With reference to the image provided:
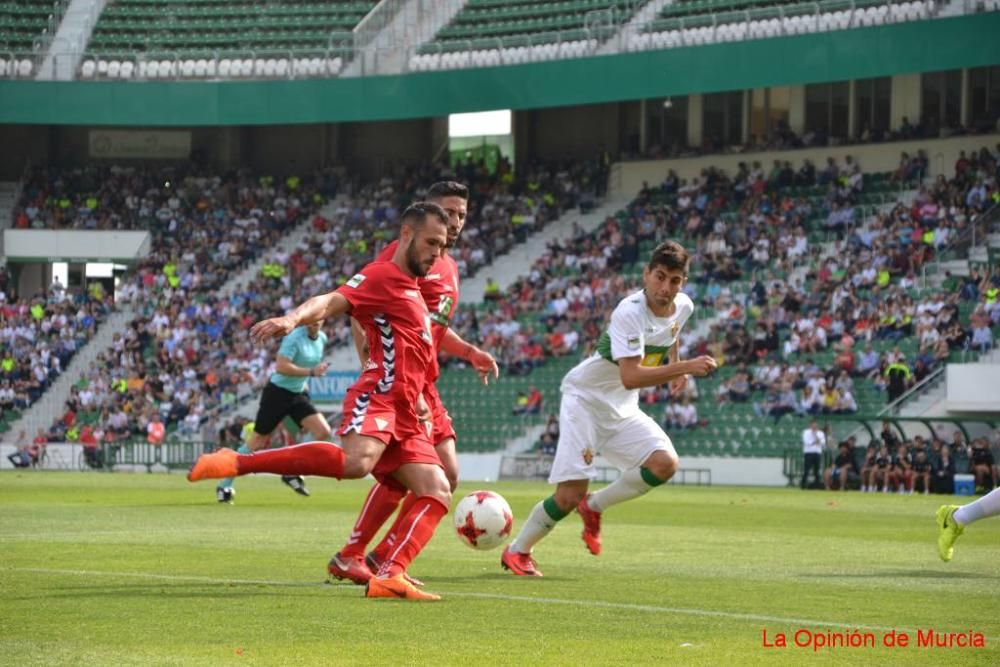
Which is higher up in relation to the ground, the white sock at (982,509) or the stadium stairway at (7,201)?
the stadium stairway at (7,201)

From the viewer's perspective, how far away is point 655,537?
16.5 metres

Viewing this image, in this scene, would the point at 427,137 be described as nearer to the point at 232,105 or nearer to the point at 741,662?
the point at 232,105

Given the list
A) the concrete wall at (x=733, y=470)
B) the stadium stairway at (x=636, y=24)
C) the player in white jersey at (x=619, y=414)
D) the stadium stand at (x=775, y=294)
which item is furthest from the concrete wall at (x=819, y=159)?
the player in white jersey at (x=619, y=414)

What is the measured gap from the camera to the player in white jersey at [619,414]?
476 inches

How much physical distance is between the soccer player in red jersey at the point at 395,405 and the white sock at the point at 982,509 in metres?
4.22

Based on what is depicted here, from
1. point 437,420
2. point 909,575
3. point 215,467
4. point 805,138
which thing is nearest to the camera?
point 215,467

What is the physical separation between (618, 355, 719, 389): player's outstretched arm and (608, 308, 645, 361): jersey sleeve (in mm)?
50

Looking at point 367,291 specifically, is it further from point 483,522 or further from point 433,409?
point 483,522

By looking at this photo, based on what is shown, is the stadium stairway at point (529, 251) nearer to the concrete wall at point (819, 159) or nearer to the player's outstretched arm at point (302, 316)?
the concrete wall at point (819, 159)

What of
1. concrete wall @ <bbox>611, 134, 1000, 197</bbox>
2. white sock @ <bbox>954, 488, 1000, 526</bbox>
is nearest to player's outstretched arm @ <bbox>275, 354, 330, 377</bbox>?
white sock @ <bbox>954, 488, 1000, 526</bbox>

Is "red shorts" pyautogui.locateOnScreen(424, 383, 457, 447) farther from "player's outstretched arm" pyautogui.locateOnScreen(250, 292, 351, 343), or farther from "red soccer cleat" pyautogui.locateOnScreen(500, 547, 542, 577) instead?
"player's outstretched arm" pyautogui.locateOnScreen(250, 292, 351, 343)

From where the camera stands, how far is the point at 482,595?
1056cm

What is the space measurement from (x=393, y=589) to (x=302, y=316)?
182 cm

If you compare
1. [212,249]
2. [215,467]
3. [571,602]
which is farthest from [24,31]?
[571,602]
